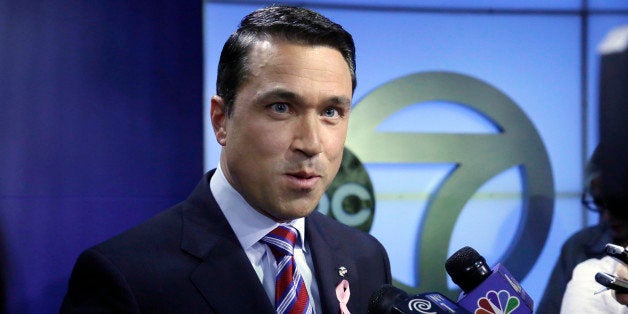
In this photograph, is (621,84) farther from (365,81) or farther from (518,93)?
(365,81)

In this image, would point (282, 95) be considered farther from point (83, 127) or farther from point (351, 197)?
point (351, 197)

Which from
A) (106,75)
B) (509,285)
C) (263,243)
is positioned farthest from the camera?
(106,75)

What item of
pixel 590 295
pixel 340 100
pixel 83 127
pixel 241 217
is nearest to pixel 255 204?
pixel 241 217

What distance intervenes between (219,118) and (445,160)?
1.73 metres

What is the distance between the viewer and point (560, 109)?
10.2 feet

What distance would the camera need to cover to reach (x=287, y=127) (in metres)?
1.27

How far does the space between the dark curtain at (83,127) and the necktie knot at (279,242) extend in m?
1.22

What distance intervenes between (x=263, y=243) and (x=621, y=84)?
7.72 feet

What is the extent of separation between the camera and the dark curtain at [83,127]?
2.34 meters

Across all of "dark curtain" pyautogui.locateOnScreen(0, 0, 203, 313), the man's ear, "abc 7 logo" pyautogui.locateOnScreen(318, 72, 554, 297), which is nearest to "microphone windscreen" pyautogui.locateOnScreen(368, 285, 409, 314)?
the man's ear

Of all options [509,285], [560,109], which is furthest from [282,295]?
[560,109]

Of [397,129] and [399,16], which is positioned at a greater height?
[399,16]

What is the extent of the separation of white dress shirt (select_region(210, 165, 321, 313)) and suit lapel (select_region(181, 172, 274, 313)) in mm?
18

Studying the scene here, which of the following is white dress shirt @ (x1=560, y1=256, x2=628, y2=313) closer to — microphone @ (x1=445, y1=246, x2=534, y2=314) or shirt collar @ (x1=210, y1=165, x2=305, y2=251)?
microphone @ (x1=445, y1=246, x2=534, y2=314)
